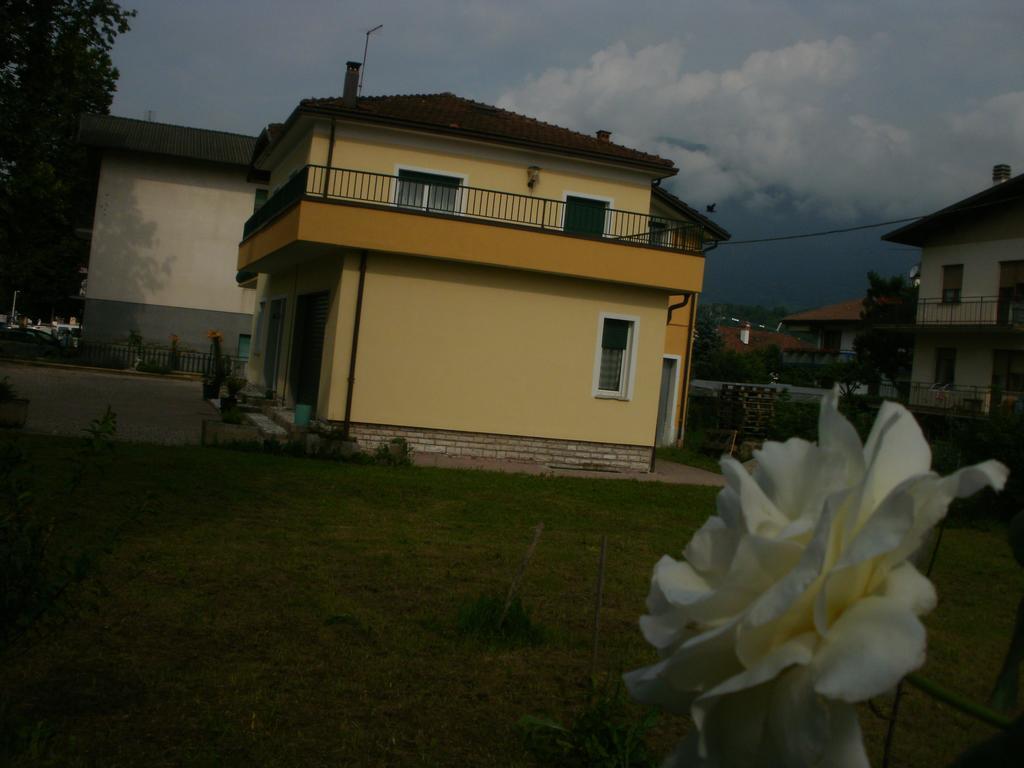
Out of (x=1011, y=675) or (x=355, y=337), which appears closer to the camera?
(x=1011, y=675)

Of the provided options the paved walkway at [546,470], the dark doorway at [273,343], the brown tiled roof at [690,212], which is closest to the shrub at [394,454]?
the paved walkway at [546,470]

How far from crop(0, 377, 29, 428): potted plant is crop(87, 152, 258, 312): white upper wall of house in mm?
26477

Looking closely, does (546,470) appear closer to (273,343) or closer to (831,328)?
(273,343)

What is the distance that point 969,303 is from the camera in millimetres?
35188

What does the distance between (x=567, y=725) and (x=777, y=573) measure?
5.25 meters

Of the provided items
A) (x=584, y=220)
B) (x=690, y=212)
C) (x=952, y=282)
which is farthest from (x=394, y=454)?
(x=952, y=282)

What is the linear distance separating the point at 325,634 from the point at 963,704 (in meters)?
6.55

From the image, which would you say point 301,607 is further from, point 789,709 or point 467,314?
point 467,314

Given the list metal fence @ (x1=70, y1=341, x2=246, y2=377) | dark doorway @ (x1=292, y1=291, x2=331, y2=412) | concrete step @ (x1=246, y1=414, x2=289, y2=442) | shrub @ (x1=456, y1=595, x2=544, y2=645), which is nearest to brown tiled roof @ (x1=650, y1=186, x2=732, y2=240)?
dark doorway @ (x1=292, y1=291, x2=331, y2=412)

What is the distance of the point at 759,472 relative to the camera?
2.16 ft

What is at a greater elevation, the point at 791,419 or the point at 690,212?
the point at 690,212

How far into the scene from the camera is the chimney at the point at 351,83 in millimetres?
22266

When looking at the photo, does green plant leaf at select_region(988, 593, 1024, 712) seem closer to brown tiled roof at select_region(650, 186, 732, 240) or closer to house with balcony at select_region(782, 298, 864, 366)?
brown tiled roof at select_region(650, 186, 732, 240)

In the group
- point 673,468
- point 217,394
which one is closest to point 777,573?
point 673,468
